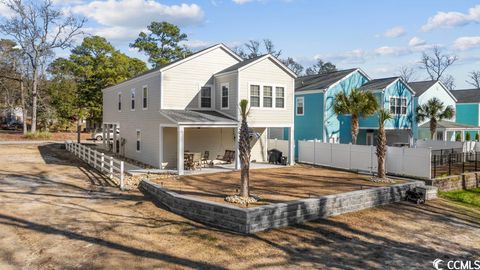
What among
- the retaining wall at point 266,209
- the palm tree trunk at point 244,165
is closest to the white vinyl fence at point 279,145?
the retaining wall at point 266,209

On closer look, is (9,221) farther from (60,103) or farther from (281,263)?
(60,103)

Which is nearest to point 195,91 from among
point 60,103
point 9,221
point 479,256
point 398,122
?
point 9,221

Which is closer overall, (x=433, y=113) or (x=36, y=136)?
(x=433, y=113)

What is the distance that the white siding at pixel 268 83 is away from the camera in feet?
65.0

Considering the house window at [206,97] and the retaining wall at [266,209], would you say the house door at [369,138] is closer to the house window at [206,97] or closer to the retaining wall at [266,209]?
the house window at [206,97]

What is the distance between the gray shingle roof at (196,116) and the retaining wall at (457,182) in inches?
413

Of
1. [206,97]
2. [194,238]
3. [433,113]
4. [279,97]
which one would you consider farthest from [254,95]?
[433,113]

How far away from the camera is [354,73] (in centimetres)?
2828

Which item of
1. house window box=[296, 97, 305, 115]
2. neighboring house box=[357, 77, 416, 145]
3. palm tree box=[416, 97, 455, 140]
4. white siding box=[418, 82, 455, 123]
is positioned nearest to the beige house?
house window box=[296, 97, 305, 115]

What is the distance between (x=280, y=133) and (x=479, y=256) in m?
19.7

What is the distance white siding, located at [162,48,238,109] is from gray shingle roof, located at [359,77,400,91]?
12.6 meters

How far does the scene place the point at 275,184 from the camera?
592 inches

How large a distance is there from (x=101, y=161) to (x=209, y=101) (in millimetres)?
7014

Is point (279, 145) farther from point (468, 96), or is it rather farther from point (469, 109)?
point (468, 96)
